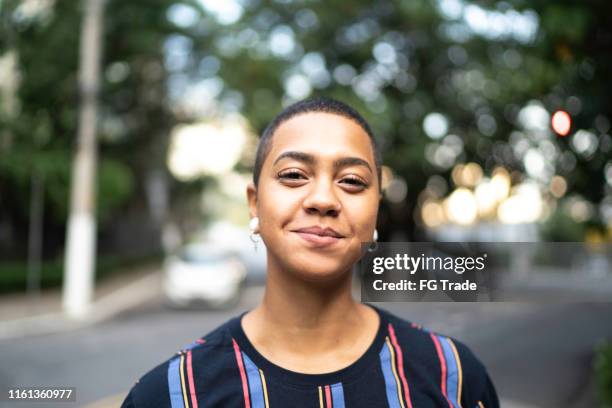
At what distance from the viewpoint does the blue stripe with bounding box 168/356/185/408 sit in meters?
1.55

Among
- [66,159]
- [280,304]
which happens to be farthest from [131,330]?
[280,304]

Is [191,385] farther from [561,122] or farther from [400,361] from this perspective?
[561,122]

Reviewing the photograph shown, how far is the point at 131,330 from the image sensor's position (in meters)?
10.4

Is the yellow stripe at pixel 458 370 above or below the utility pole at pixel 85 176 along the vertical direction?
below

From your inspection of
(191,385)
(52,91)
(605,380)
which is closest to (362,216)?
(191,385)

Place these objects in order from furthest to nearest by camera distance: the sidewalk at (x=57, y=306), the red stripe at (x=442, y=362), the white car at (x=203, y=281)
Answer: the white car at (x=203, y=281), the sidewalk at (x=57, y=306), the red stripe at (x=442, y=362)

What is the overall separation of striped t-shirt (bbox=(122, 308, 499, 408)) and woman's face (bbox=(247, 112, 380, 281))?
26cm

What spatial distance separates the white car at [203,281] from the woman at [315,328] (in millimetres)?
12042

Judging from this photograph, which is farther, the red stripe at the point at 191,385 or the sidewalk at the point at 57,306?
the sidewalk at the point at 57,306

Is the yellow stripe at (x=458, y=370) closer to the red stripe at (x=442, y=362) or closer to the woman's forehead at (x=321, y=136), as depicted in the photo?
the red stripe at (x=442, y=362)

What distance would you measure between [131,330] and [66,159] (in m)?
5.89

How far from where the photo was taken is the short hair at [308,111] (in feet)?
5.68

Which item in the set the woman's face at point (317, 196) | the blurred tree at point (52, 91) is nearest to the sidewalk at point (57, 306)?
the blurred tree at point (52, 91)

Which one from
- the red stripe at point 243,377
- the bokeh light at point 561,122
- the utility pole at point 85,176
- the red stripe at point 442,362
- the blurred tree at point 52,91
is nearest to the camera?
the red stripe at point 243,377
